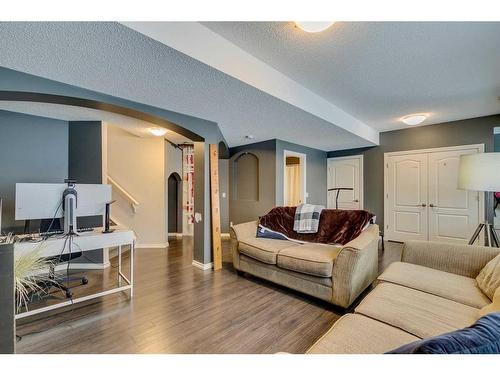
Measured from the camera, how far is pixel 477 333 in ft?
1.84

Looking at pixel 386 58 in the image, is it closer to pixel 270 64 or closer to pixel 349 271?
pixel 270 64

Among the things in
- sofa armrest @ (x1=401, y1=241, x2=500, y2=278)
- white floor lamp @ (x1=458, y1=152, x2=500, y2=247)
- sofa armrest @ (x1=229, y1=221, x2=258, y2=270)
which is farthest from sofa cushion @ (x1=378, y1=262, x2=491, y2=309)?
sofa armrest @ (x1=229, y1=221, x2=258, y2=270)

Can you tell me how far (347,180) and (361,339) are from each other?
16.3 ft

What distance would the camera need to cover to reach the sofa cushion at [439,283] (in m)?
1.45

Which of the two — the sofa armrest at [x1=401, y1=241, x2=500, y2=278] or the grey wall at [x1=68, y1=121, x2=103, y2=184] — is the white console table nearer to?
the grey wall at [x1=68, y1=121, x2=103, y2=184]

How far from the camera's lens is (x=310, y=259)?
7.49 feet

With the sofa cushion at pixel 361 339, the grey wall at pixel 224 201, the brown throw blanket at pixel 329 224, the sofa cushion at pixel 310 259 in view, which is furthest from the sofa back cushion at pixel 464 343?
the grey wall at pixel 224 201

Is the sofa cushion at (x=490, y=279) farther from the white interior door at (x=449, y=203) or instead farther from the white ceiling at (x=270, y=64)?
the white interior door at (x=449, y=203)

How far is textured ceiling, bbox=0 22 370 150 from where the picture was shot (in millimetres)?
1426

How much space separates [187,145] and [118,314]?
13.4ft

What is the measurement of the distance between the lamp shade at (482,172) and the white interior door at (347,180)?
275 centimetres

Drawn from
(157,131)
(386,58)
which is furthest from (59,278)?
(386,58)

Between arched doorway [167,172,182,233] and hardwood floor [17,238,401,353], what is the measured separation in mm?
2939
